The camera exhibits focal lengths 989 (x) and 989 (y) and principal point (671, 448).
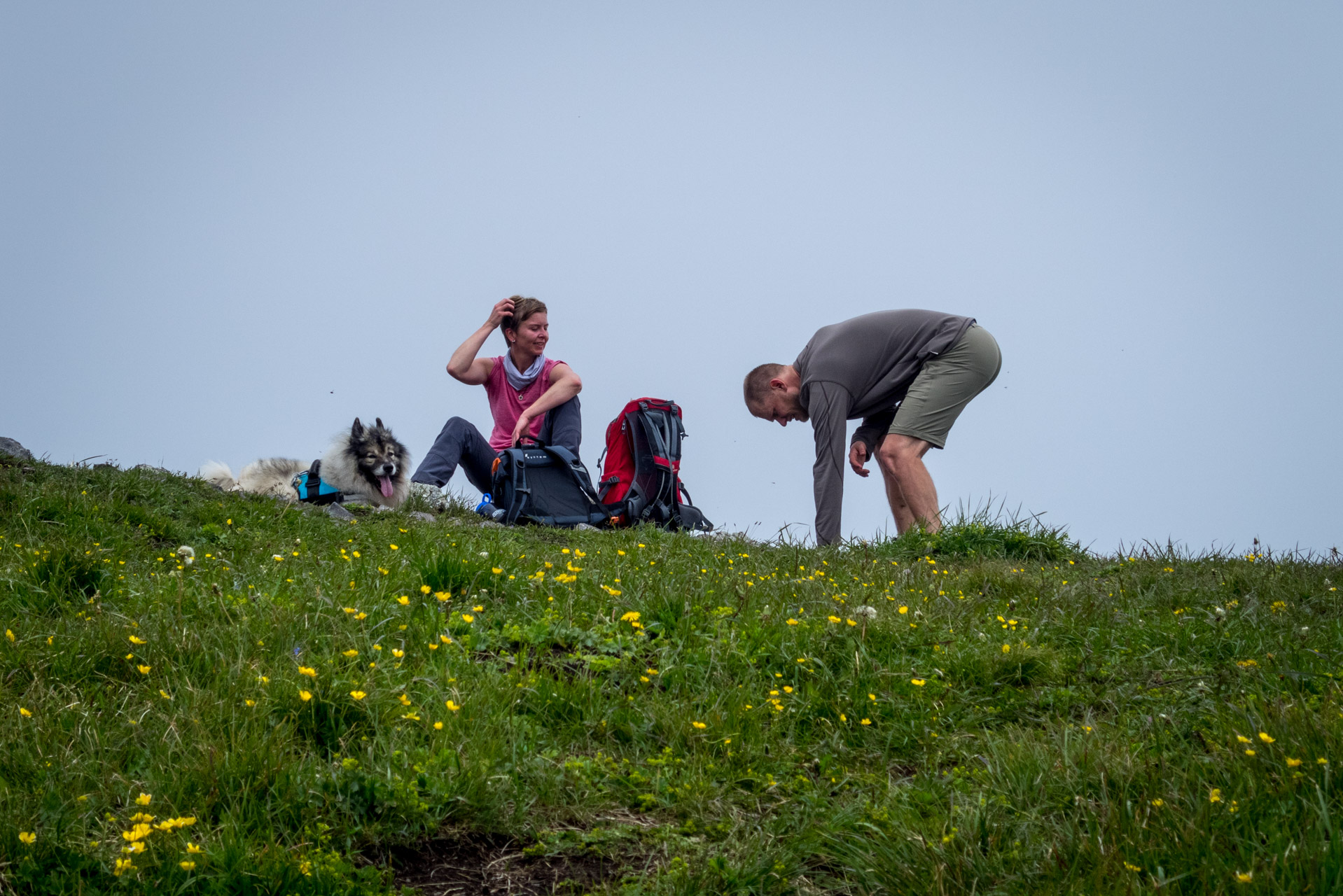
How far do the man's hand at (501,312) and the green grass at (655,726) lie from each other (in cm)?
605

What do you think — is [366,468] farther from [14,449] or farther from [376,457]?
[14,449]

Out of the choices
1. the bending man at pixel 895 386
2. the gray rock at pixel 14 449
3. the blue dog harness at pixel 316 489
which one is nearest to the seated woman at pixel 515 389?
the blue dog harness at pixel 316 489

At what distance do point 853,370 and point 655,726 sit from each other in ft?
19.8

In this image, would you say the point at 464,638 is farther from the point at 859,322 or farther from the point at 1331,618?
the point at 859,322

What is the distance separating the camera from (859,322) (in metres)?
9.24

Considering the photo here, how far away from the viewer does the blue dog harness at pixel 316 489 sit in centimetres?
1064

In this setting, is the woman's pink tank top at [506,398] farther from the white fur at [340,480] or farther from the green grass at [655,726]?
the green grass at [655,726]

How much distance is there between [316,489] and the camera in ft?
35.1

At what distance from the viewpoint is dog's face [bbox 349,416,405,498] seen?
35.7 feet

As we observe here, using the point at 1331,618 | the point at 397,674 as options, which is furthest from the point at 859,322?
the point at 397,674

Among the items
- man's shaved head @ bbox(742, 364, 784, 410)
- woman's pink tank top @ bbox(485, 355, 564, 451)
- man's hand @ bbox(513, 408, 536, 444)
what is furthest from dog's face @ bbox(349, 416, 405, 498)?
man's shaved head @ bbox(742, 364, 784, 410)

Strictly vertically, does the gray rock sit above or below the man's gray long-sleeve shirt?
below

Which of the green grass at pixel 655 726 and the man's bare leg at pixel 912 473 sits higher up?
the man's bare leg at pixel 912 473

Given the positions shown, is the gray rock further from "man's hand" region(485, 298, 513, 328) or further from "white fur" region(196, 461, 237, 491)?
"man's hand" region(485, 298, 513, 328)
